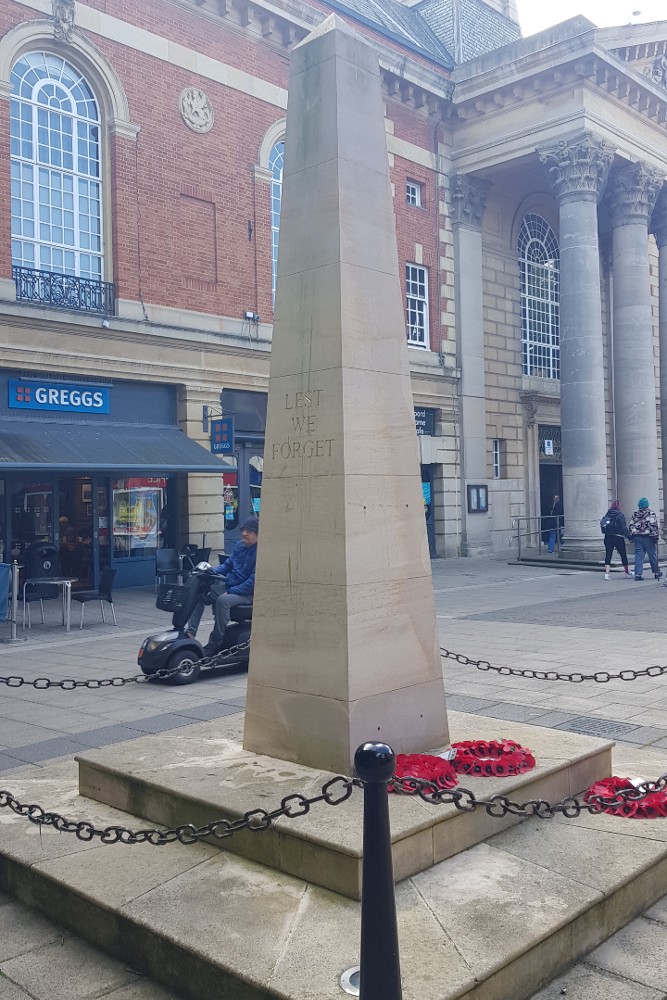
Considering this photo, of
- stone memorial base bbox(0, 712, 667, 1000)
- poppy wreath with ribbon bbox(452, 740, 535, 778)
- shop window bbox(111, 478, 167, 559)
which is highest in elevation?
shop window bbox(111, 478, 167, 559)

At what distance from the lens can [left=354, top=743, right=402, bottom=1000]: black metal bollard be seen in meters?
2.54

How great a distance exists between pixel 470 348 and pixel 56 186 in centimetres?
1328

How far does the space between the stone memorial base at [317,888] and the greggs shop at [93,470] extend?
11.2 m

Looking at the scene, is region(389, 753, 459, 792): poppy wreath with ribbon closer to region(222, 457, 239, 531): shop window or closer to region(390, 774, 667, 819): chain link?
region(390, 774, 667, 819): chain link

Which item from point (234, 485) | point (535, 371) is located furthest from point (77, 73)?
point (535, 371)

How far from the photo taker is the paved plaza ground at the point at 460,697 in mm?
3370

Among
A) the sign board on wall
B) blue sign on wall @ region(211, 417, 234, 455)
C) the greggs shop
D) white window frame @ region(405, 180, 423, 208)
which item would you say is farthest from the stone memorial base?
white window frame @ region(405, 180, 423, 208)

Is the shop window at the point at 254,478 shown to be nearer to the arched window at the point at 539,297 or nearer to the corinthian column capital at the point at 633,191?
the arched window at the point at 539,297

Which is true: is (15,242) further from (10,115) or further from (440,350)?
(440,350)

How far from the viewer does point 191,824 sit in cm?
404

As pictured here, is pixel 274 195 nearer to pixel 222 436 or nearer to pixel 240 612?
pixel 222 436

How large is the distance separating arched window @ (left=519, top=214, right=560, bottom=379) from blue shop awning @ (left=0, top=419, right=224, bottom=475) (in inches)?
582

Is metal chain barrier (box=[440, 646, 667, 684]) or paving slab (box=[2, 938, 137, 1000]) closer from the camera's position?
paving slab (box=[2, 938, 137, 1000])

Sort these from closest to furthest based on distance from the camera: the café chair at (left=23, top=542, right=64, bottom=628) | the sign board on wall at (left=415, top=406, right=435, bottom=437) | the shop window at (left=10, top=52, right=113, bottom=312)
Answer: the café chair at (left=23, top=542, right=64, bottom=628), the shop window at (left=10, top=52, right=113, bottom=312), the sign board on wall at (left=415, top=406, right=435, bottom=437)
